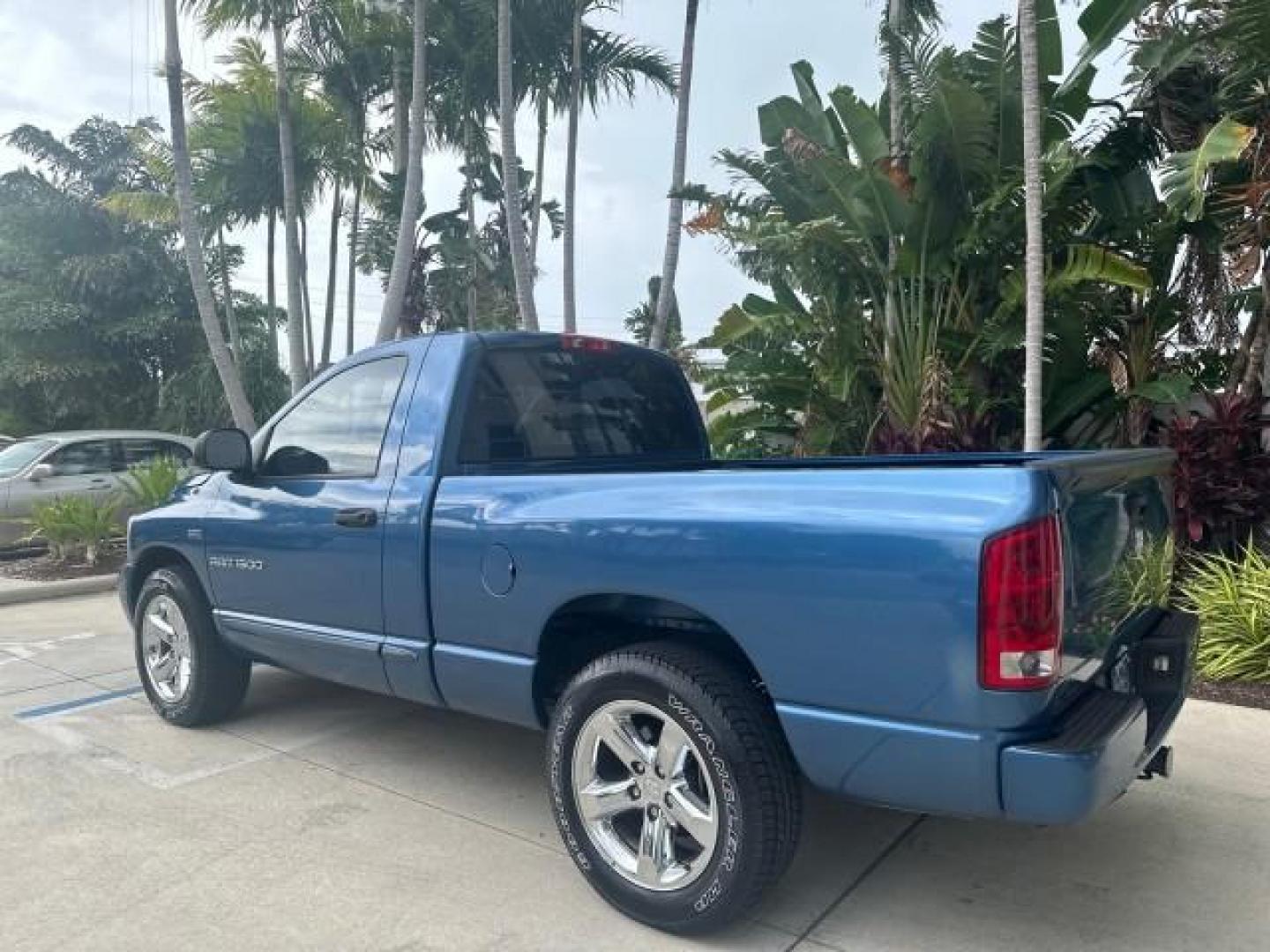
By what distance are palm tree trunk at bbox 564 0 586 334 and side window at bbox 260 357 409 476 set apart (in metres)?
10.0

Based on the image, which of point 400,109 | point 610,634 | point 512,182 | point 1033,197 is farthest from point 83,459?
point 1033,197

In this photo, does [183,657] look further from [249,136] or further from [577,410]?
[249,136]

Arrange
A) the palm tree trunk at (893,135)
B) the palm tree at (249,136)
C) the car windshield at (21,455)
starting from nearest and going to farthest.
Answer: the palm tree trunk at (893,135)
the car windshield at (21,455)
the palm tree at (249,136)

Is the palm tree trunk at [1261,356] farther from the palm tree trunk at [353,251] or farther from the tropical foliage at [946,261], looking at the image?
the palm tree trunk at [353,251]

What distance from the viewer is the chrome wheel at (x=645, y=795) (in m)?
2.85

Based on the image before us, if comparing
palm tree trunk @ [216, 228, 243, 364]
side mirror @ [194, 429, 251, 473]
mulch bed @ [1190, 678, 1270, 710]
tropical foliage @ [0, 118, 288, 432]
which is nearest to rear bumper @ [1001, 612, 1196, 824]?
mulch bed @ [1190, 678, 1270, 710]

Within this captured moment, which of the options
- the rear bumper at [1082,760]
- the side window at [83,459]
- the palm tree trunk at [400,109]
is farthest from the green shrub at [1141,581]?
the palm tree trunk at [400,109]

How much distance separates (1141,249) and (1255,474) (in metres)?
2.45

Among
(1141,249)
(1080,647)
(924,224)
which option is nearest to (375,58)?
(924,224)

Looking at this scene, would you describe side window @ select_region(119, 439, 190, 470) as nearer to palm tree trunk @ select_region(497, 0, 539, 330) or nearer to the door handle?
palm tree trunk @ select_region(497, 0, 539, 330)

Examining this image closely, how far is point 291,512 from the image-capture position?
4102 millimetres

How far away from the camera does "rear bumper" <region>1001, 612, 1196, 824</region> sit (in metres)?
2.30

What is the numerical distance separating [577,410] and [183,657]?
8.28 ft

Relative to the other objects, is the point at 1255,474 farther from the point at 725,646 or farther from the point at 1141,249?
the point at 725,646
